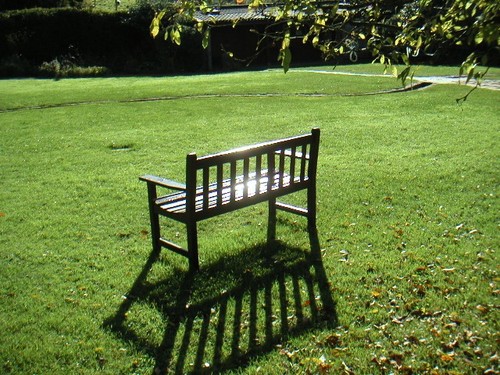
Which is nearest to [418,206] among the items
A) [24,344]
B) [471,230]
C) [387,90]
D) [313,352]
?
[471,230]

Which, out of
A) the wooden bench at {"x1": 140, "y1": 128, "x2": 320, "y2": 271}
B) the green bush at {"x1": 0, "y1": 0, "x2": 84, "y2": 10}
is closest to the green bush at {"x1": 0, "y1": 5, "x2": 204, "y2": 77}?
the green bush at {"x1": 0, "y1": 0, "x2": 84, "y2": 10}

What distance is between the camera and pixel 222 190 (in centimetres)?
616

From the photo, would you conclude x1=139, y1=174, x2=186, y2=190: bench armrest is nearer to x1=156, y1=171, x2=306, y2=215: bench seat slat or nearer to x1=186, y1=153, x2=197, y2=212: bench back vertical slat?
x1=156, y1=171, x2=306, y2=215: bench seat slat

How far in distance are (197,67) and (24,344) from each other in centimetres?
3131

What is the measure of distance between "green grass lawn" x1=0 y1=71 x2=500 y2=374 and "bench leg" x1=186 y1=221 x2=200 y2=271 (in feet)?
0.36

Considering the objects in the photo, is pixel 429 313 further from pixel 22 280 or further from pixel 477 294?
pixel 22 280

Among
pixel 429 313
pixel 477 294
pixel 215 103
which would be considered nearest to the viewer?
pixel 429 313

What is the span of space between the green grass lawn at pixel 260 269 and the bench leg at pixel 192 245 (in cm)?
11

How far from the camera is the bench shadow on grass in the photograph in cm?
448

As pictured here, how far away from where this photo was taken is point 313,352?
4422 mm

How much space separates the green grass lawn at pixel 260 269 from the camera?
4.46m

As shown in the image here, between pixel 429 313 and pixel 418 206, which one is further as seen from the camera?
pixel 418 206

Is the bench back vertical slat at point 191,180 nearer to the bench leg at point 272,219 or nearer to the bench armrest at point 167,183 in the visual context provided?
the bench armrest at point 167,183

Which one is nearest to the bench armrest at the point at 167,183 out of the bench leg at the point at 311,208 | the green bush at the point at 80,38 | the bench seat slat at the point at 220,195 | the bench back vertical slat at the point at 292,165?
the bench seat slat at the point at 220,195
